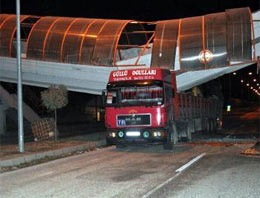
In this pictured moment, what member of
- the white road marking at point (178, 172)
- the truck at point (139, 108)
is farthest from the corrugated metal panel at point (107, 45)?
the white road marking at point (178, 172)

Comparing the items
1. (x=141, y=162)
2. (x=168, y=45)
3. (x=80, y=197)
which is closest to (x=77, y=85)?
(x=168, y=45)

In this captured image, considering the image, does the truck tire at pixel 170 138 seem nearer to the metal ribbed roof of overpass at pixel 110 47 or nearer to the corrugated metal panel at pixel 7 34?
the metal ribbed roof of overpass at pixel 110 47

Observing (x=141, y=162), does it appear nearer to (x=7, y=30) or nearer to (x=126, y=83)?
(x=126, y=83)

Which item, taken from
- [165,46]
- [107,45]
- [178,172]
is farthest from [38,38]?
[178,172]

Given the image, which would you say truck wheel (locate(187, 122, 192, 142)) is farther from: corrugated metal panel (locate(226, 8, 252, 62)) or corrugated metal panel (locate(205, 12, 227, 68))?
corrugated metal panel (locate(226, 8, 252, 62))

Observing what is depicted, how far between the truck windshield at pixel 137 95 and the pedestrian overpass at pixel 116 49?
465 inches

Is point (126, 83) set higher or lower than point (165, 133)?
higher

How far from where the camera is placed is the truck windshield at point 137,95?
50.1 ft

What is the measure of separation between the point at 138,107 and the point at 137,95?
52 centimetres

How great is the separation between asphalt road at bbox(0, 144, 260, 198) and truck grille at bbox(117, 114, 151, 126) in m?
1.53

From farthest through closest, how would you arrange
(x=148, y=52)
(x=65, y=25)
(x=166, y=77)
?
(x=65, y=25) → (x=148, y=52) → (x=166, y=77)

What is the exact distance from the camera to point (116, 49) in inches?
1131

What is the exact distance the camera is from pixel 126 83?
617 inches

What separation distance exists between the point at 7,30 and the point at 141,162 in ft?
78.4
